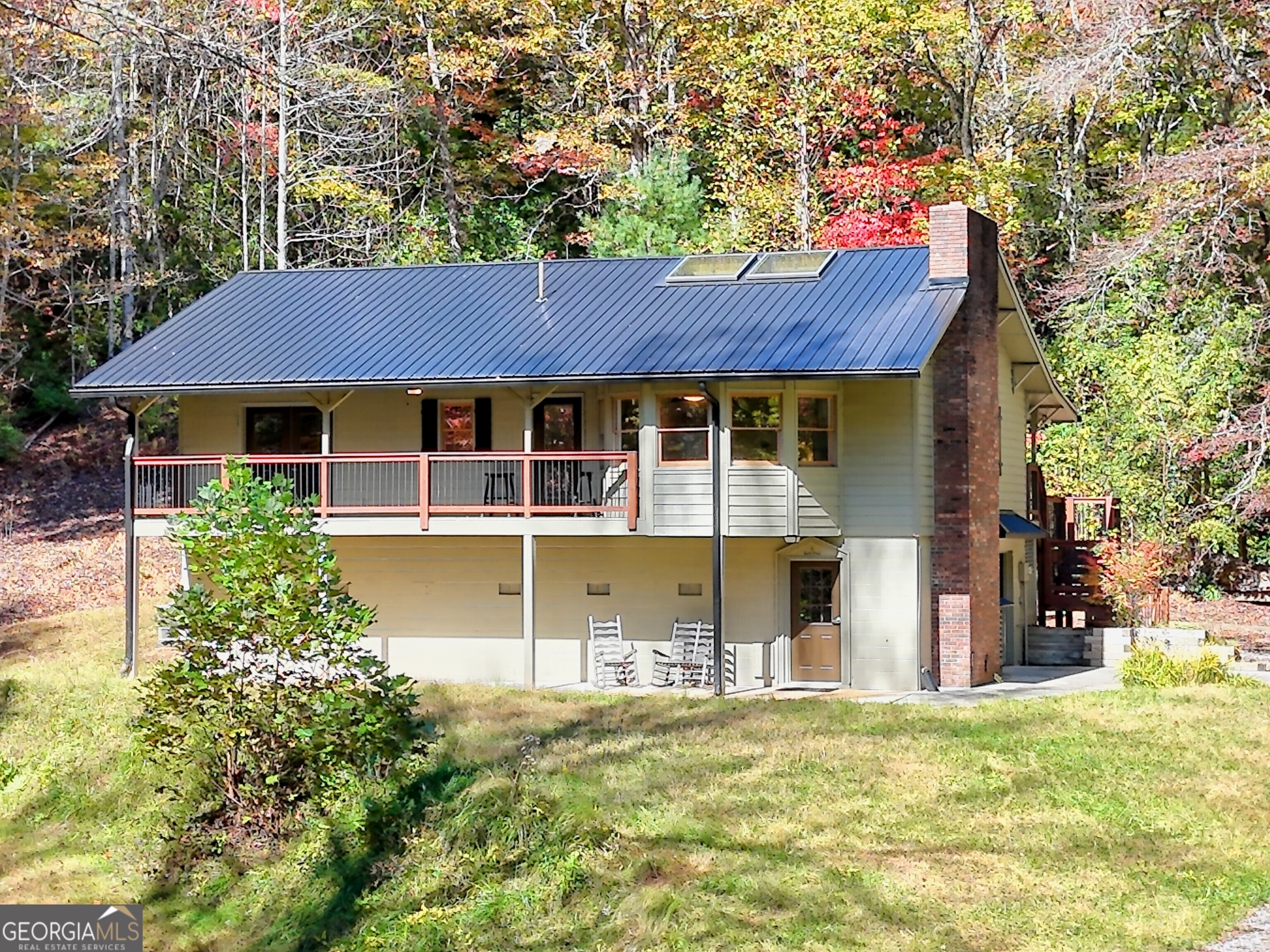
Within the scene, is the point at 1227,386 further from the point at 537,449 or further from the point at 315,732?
the point at 315,732

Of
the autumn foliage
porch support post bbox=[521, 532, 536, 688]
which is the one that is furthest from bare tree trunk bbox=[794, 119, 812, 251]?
porch support post bbox=[521, 532, 536, 688]

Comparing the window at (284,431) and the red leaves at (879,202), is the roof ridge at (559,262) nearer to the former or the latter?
the window at (284,431)

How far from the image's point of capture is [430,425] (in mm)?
24969

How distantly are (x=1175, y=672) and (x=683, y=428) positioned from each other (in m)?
7.64

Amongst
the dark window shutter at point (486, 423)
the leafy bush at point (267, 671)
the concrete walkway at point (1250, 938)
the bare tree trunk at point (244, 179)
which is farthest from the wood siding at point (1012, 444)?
the bare tree trunk at point (244, 179)

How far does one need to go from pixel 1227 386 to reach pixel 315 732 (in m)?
20.2

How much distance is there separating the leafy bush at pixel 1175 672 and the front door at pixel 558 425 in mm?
8665

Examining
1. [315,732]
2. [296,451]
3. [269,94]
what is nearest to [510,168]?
[269,94]

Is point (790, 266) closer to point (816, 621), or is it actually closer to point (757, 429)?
point (757, 429)

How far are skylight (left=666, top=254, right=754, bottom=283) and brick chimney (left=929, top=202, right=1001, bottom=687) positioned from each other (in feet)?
10.7

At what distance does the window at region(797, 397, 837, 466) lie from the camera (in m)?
22.7

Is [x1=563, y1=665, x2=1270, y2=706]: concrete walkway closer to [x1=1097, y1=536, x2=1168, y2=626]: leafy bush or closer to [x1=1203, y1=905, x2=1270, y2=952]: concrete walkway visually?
[x1=1097, y1=536, x2=1168, y2=626]: leafy bush

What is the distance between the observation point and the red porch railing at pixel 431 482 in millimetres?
22828

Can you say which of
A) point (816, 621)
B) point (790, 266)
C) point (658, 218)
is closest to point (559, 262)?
point (790, 266)
